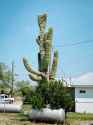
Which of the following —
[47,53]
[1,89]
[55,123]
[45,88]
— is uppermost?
[47,53]

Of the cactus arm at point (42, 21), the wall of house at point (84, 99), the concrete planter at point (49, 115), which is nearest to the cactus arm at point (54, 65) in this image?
the cactus arm at point (42, 21)

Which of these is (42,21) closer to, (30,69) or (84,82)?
(30,69)

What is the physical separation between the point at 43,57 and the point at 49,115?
7984mm

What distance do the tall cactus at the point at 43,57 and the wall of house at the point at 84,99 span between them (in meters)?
4.10

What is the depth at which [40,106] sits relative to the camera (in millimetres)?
23312

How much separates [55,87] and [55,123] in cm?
242

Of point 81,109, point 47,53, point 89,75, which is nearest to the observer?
point 47,53

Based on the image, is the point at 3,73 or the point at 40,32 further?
the point at 3,73

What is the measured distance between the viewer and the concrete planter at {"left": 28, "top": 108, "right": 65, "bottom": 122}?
22528 millimetres

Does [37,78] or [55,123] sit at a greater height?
[37,78]

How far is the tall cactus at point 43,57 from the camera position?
96.5 feet

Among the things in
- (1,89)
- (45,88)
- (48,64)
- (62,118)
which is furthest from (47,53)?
(1,89)

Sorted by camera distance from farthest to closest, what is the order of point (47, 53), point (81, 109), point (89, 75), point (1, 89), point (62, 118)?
point (1, 89)
point (89, 75)
point (81, 109)
point (47, 53)
point (62, 118)

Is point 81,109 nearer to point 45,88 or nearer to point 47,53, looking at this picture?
point 47,53
